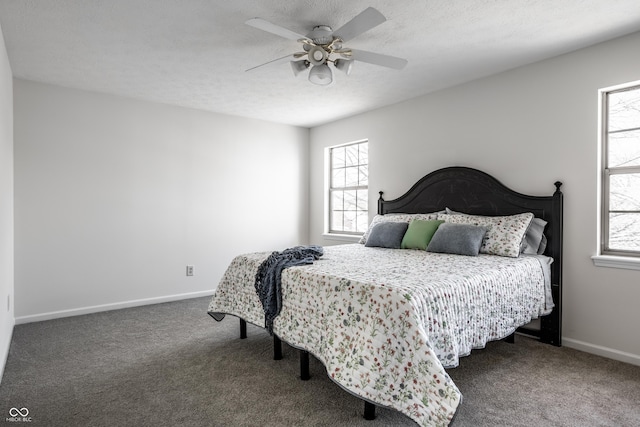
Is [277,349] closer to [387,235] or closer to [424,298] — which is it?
[424,298]

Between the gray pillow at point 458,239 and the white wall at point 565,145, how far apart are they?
2.22ft

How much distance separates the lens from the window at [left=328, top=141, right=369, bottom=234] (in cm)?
513

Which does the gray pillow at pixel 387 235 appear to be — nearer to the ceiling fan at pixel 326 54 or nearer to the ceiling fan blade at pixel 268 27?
the ceiling fan at pixel 326 54

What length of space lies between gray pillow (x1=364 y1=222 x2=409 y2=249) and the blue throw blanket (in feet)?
3.45

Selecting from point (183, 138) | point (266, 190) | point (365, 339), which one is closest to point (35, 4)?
point (183, 138)

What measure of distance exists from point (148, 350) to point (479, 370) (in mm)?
2463

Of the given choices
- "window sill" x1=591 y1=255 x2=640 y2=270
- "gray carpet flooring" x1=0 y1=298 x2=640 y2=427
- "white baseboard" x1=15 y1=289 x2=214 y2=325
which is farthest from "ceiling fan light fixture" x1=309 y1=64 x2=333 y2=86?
"white baseboard" x1=15 y1=289 x2=214 y2=325

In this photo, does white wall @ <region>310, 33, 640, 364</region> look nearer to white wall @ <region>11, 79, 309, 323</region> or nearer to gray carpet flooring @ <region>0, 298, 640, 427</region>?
gray carpet flooring @ <region>0, 298, 640, 427</region>

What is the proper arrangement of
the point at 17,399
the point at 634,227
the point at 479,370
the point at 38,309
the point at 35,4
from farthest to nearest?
1. the point at 38,309
2. the point at 634,227
3. the point at 479,370
4. the point at 35,4
5. the point at 17,399

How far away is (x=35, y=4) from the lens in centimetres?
234

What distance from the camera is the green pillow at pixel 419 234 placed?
3.46 m

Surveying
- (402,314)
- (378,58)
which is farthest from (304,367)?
(378,58)

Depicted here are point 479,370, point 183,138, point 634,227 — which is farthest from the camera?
point 183,138

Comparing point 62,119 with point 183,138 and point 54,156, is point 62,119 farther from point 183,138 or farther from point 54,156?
point 183,138
